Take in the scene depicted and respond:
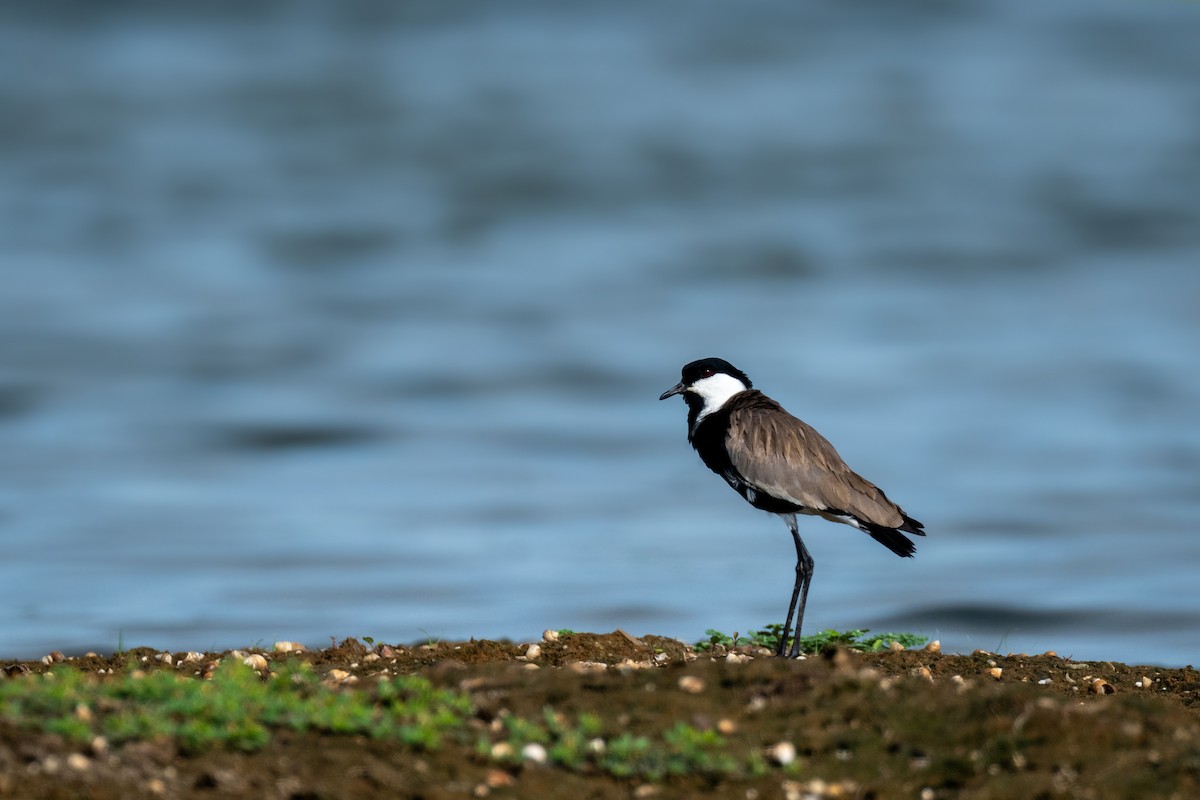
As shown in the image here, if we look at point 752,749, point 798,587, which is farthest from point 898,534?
point 752,749

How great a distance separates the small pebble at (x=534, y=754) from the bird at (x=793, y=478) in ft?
14.6

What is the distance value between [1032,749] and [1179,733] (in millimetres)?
887

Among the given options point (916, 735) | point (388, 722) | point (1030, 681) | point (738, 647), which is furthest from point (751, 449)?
point (388, 722)

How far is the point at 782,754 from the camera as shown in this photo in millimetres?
6406

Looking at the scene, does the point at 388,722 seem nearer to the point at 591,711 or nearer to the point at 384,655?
the point at 591,711

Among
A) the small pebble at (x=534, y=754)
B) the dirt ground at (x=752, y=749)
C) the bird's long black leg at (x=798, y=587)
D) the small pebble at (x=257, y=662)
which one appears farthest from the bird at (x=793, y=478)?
the small pebble at (x=534, y=754)

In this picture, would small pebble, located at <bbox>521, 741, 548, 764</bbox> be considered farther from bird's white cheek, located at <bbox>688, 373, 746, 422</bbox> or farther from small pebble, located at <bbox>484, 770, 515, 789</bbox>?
bird's white cheek, located at <bbox>688, 373, 746, 422</bbox>

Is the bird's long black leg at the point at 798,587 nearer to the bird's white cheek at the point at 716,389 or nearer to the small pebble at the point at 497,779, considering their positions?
the bird's white cheek at the point at 716,389

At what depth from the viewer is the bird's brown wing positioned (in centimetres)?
1089

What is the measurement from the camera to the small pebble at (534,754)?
6266 millimetres

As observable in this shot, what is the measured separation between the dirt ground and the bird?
3168 millimetres

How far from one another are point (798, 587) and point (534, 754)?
16.9ft

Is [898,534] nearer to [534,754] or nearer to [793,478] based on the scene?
[793,478]

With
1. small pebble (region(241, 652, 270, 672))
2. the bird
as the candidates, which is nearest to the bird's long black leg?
the bird
